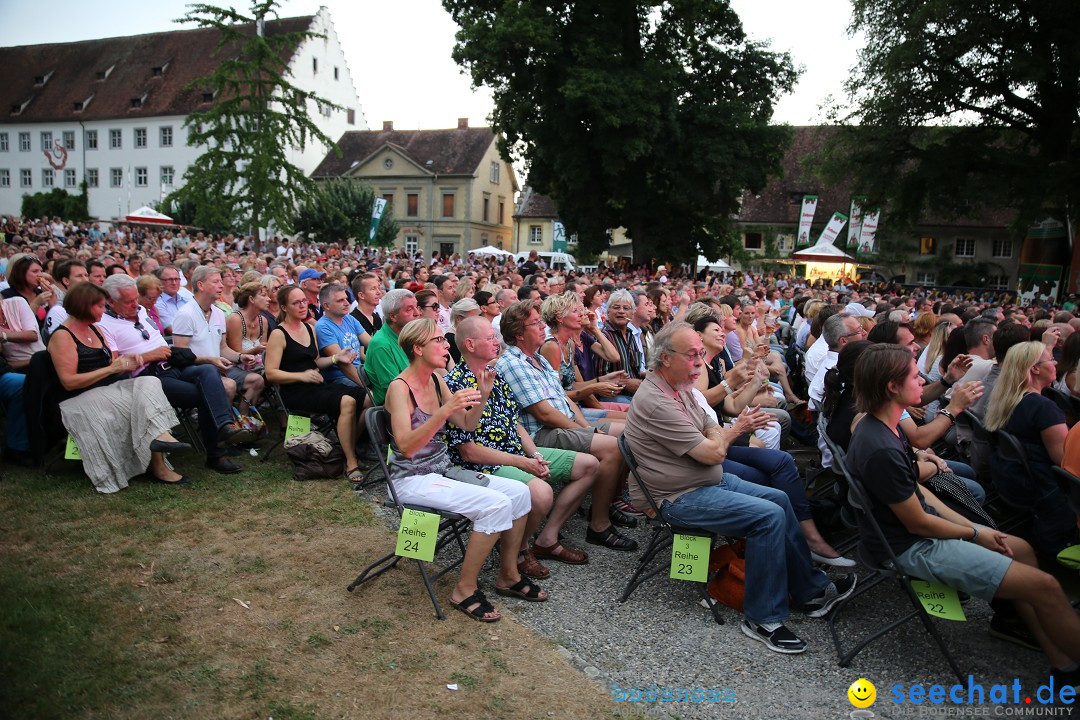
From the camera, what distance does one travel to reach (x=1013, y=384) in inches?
167

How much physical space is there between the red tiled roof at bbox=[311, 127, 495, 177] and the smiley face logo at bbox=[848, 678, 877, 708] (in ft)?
175

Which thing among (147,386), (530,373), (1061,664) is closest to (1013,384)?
(1061,664)

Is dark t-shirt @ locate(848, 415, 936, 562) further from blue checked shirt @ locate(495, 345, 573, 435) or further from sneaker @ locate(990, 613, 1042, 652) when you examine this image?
blue checked shirt @ locate(495, 345, 573, 435)

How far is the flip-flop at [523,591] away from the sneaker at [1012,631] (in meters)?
2.41

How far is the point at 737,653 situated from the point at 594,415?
8.25 feet

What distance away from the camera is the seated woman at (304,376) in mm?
5957

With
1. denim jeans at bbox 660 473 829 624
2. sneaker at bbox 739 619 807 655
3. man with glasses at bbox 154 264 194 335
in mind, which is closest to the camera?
sneaker at bbox 739 619 807 655

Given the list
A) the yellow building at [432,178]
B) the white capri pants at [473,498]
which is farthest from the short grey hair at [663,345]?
the yellow building at [432,178]

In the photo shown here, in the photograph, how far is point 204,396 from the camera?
573cm

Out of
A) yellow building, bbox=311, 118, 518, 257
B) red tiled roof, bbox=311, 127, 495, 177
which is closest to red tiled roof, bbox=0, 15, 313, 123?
red tiled roof, bbox=311, 127, 495, 177

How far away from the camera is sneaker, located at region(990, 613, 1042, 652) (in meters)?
3.76

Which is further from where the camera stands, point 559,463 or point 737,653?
point 559,463

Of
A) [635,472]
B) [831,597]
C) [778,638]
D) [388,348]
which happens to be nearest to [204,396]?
[388,348]

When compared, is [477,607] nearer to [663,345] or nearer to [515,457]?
[515,457]
